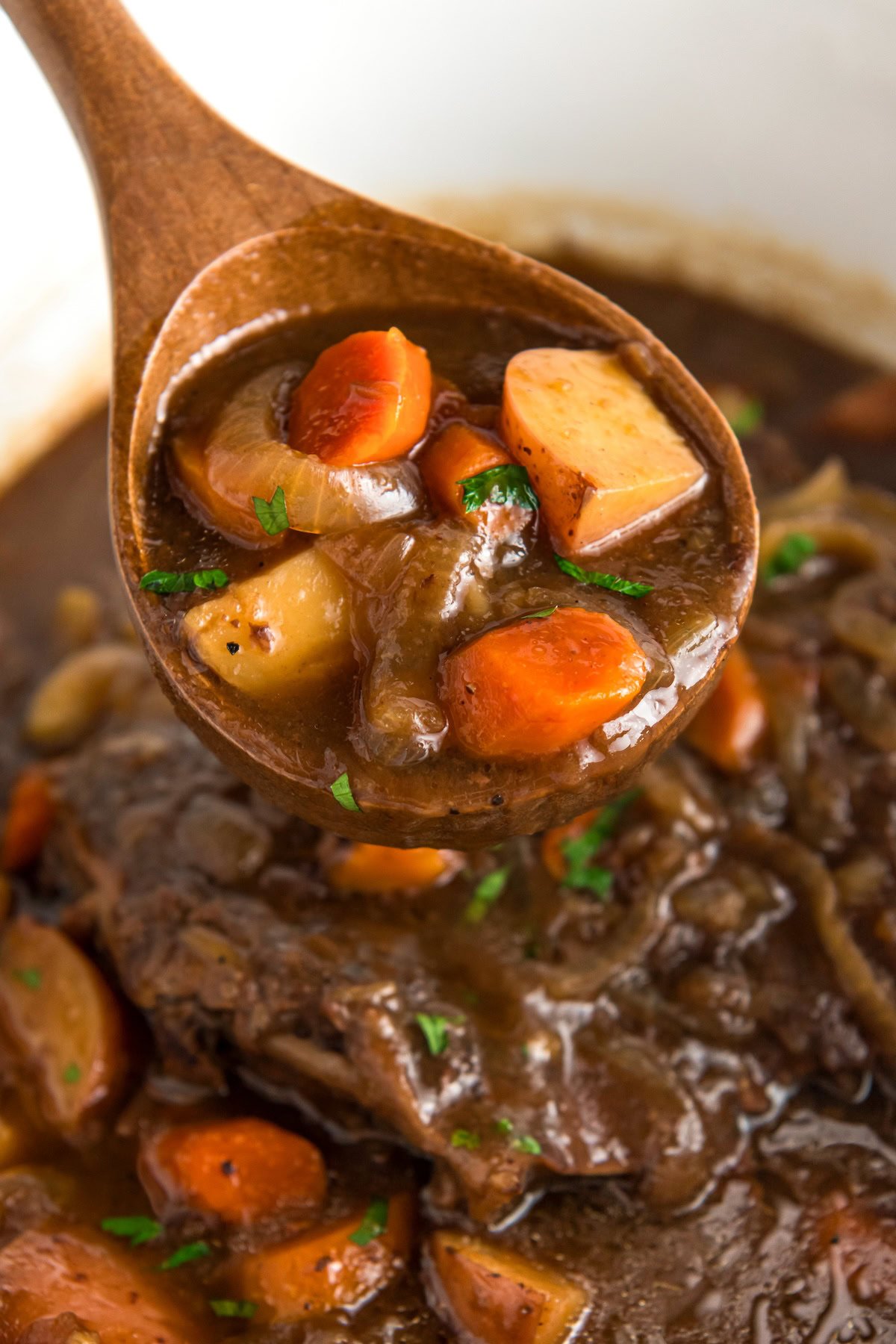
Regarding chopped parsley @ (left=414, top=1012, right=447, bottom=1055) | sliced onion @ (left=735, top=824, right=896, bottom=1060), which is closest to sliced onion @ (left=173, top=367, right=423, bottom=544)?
chopped parsley @ (left=414, top=1012, right=447, bottom=1055)

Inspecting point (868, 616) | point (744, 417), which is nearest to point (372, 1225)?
point (868, 616)

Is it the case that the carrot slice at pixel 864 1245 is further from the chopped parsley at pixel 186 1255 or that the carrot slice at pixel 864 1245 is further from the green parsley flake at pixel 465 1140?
the chopped parsley at pixel 186 1255

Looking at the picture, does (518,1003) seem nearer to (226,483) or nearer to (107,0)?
(226,483)

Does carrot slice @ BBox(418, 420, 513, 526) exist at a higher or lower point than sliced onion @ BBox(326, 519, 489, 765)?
higher

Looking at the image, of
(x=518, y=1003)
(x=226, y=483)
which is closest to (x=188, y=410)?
(x=226, y=483)

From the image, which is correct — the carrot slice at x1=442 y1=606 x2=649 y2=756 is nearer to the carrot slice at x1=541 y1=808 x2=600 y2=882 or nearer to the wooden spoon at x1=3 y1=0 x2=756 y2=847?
the wooden spoon at x1=3 y1=0 x2=756 y2=847

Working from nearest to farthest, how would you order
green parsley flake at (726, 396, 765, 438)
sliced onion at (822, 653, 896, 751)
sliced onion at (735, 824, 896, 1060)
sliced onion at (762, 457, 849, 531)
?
sliced onion at (735, 824, 896, 1060)
sliced onion at (822, 653, 896, 751)
sliced onion at (762, 457, 849, 531)
green parsley flake at (726, 396, 765, 438)

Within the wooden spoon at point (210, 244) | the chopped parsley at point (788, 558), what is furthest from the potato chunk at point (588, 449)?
the chopped parsley at point (788, 558)
